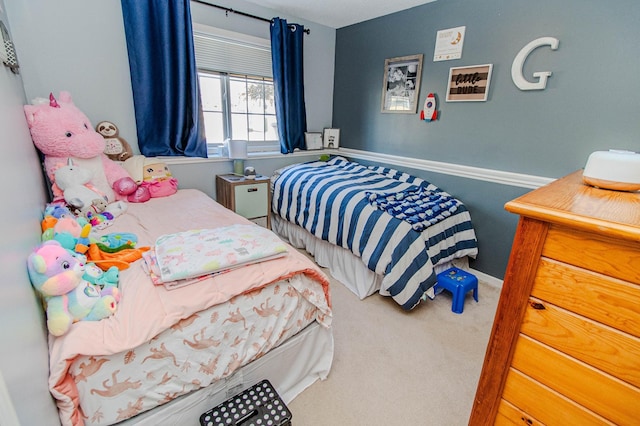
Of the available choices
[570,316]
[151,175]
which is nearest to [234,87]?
[151,175]

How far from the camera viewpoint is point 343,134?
362cm

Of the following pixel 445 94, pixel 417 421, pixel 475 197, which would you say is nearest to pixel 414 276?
pixel 417 421

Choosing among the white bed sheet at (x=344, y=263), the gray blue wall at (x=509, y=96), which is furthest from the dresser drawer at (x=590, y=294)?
the gray blue wall at (x=509, y=96)

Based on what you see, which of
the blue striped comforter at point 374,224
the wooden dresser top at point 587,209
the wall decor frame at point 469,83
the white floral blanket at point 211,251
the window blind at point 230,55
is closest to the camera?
the wooden dresser top at point 587,209

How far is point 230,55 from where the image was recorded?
2.79 m

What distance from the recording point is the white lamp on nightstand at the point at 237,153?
282cm

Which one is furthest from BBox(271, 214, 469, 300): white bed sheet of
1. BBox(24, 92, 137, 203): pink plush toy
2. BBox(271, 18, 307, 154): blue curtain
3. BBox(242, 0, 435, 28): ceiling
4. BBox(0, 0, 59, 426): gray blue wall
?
BBox(242, 0, 435, 28): ceiling

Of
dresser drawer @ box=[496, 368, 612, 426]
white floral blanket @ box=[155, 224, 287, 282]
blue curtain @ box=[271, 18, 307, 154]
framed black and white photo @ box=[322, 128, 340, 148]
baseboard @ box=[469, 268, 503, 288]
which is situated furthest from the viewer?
framed black and white photo @ box=[322, 128, 340, 148]

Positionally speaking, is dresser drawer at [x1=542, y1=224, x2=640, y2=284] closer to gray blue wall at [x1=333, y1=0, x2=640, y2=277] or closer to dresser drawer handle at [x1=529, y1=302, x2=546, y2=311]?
dresser drawer handle at [x1=529, y1=302, x2=546, y2=311]

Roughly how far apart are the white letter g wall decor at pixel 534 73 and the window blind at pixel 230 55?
7.15ft

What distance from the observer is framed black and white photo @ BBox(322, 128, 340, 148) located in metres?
3.59

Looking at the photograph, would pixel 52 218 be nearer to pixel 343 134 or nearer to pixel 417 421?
pixel 417 421

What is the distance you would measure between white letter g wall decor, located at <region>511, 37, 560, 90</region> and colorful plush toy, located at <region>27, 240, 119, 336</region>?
2.71 metres

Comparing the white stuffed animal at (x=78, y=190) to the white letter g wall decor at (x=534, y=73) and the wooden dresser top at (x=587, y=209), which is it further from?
the white letter g wall decor at (x=534, y=73)
